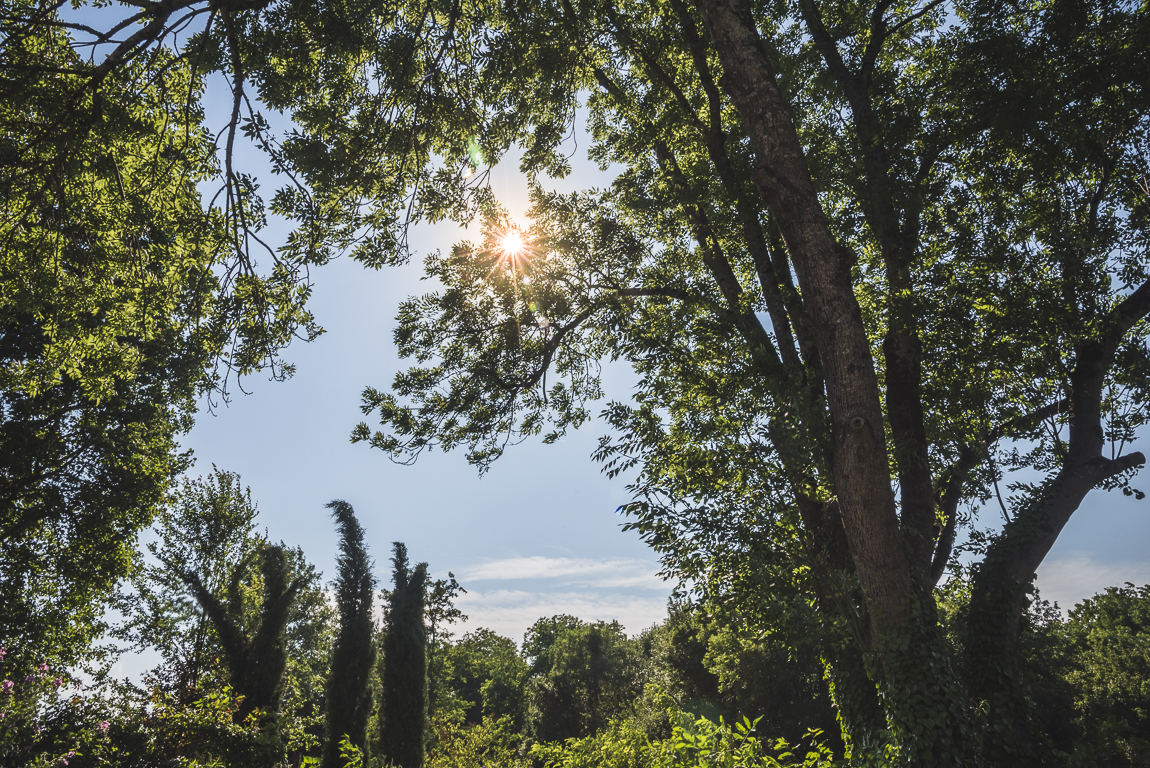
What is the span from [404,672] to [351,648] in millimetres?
1894

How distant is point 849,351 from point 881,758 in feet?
10.4

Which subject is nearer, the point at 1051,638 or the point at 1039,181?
the point at 1039,181

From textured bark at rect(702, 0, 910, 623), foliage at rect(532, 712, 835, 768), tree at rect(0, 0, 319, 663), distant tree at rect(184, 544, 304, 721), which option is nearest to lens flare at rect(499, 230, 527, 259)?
tree at rect(0, 0, 319, 663)

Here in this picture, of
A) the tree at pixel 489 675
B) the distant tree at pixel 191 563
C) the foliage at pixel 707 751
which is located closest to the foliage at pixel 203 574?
the distant tree at pixel 191 563

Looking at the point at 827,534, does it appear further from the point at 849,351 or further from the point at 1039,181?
the point at 1039,181

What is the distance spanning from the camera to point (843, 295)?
12.2 ft

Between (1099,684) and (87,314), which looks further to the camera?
(1099,684)

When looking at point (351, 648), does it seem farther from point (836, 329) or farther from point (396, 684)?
point (836, 329)

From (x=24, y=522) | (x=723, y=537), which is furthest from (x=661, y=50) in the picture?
(x=24, y=522)

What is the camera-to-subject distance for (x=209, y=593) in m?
16.1

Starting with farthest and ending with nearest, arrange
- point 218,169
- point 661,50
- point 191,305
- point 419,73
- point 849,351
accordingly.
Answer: point 661,50, point 419,73, point 218,169, point 191,305, point 849,351

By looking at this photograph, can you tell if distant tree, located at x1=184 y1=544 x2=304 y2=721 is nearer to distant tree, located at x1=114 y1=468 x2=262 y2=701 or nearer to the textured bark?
distant tree, located at x1=114 y1=468 x2=262 y2=701

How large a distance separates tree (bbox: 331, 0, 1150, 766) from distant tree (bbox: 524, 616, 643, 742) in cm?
2236

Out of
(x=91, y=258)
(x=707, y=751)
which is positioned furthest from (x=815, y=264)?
(x=91, y=258)
